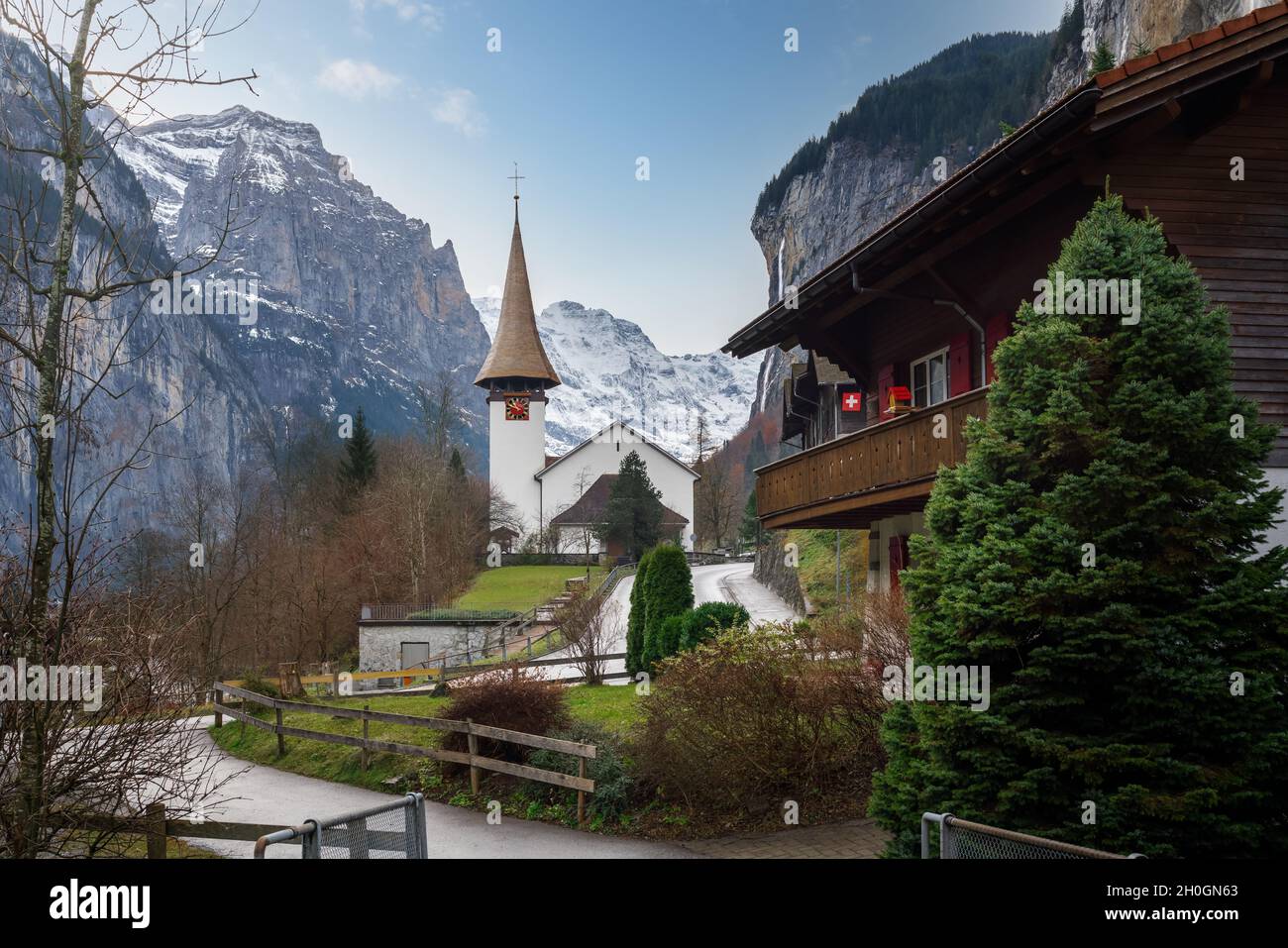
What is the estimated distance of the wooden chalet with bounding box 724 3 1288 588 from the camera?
35.5 feet

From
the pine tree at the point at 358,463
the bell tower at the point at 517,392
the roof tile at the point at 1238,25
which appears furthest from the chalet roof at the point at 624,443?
the roof tile at the point at 1238,25

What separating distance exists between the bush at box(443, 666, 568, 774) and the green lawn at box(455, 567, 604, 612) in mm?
33693

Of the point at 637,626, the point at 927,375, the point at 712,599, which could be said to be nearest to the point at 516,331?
the point at 712,599

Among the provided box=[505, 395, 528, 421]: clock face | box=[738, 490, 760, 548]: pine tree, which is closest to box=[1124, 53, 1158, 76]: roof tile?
box=[738, 490, 760, 548]: pine tree

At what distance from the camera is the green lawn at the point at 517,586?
52.7 meters

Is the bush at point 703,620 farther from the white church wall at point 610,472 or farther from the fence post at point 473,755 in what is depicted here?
the white church wall at point 610,472

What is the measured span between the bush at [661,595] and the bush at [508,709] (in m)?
8.73

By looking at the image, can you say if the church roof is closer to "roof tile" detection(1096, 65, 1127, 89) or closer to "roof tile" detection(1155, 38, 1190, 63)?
"roof tile" detection(1155, 38, 1190, 63)

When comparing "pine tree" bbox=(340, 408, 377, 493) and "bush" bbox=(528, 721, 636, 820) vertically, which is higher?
"pine tree" bbox=(340, 408, 377, 493)

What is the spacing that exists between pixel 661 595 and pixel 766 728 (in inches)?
491

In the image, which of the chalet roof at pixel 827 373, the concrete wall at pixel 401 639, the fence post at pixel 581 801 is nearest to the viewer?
the fence post at pixel 581 801
